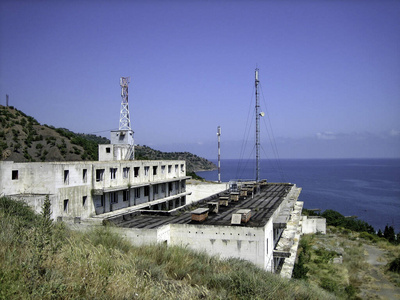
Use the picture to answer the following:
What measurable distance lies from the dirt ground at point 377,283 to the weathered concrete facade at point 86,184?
823 inches

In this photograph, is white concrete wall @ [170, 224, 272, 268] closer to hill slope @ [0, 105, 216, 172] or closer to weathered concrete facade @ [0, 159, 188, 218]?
weathered concrete facade @ [0, 159, 188, 218]

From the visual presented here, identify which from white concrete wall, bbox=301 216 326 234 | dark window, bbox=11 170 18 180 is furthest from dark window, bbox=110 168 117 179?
white concrete wall, bbox=301 216 326 234

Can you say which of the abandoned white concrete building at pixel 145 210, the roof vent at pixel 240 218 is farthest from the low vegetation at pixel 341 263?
the roof vent at pixel 240 218

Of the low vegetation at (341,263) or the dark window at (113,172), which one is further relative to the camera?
the dark window at (113,172)

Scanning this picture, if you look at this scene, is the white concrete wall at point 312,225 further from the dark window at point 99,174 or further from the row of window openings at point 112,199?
the dark window at point 99,174

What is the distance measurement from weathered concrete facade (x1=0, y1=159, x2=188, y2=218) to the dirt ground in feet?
68.6

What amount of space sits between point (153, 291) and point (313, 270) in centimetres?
2375

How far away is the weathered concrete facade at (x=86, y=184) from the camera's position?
→ 2252 cm

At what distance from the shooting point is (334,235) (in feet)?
153

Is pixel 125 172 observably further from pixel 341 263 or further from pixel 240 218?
pixel 341 263

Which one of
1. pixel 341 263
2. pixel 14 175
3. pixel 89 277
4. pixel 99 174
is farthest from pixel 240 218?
pixel 341 263

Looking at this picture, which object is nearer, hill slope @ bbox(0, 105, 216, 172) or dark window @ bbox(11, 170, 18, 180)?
dark window @ bbox(11, 170, 18, 180)

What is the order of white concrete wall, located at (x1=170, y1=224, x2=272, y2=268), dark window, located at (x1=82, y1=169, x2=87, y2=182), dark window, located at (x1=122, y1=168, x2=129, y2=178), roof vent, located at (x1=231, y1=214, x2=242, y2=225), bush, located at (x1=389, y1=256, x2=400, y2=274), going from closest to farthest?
white concrete wall, located at (x1=170, y1=224, x2=272, y2=268) → roof vent, located at (x1=231, y1=214, x2=242, y2=225) → dark window, located at (x1=82, y1=169, x2=87, y2=182) → bush, located at (x1=389, y1=256, x2=400, y2=274) → dark window, located at (x1=122, y1=168, x2=129, y2=178)

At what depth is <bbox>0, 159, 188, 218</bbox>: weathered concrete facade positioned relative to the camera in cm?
2252
